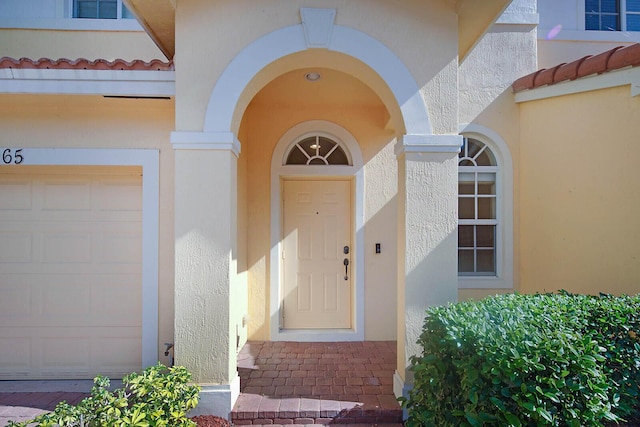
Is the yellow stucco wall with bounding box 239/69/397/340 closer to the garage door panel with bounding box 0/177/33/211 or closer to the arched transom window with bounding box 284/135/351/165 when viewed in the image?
the arched transom window with bounding box 284/135/351/165

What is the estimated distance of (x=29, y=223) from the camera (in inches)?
175

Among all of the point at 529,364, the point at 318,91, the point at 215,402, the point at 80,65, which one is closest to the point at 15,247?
the point at 80,65

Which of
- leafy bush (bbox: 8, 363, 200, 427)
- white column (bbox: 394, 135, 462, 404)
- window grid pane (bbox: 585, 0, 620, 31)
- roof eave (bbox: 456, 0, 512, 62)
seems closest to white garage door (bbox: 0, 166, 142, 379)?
leafy bush (bbox: 8, 363, 200, 427)

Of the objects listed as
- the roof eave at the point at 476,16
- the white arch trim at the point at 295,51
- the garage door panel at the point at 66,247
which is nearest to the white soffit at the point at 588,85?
the roof eave at the point at 476,16

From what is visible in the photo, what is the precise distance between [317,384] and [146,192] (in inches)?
116

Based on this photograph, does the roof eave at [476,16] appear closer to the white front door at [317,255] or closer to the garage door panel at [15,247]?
the white front door at [317,255]

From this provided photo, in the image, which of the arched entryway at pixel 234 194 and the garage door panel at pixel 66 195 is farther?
the garage door panel at pixel 66 195

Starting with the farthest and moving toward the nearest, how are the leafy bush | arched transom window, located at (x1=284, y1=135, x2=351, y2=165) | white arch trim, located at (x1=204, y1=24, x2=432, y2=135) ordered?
arched transom window, located at (x1=284, y1=135, x2=351, y2=165) < white arch trim, located at (x1=204, y1=24, x2=432, y2=135) < the leafy bush

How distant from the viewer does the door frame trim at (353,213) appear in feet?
18.1

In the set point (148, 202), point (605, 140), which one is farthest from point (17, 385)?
point (605, 140)

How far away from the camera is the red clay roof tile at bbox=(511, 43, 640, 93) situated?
4117 mm

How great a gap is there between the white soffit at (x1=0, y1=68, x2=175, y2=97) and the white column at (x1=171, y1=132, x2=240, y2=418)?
78cm

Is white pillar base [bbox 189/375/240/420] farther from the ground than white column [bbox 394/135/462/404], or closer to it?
closer to it

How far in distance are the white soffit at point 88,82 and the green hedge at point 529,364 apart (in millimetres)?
3612
